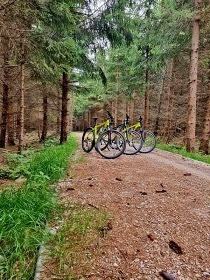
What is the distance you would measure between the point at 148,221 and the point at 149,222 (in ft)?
0.08

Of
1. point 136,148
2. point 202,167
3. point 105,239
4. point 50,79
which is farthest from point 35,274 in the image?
point 50,79

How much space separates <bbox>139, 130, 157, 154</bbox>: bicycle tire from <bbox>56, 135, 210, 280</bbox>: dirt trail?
3605 mm

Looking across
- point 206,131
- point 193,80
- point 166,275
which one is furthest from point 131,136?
point 166,275

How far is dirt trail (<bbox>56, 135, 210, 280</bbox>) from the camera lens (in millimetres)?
1923

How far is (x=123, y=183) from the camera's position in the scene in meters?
4.15

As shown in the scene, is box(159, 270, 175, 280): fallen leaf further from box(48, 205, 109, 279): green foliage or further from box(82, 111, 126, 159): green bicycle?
box(82, 111, 126, 159): green bicycle

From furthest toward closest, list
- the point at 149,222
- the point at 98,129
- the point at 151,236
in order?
1. the point at 98,129
2. the point at 149,222
3. the point at 151,236

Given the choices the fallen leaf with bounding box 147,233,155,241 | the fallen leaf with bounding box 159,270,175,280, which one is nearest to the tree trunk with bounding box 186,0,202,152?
the fallen leaf with bounding box 147,233,155,241

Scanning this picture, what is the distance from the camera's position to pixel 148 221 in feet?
8.82

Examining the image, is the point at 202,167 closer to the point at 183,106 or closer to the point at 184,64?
the point at 184,64

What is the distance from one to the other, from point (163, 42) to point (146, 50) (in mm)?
5146

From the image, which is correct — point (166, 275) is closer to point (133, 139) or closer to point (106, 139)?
point (106, 139)

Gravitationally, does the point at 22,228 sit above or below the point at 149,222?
above

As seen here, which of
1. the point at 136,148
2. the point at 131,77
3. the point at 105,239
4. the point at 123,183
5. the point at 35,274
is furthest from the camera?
the point at 131,77
